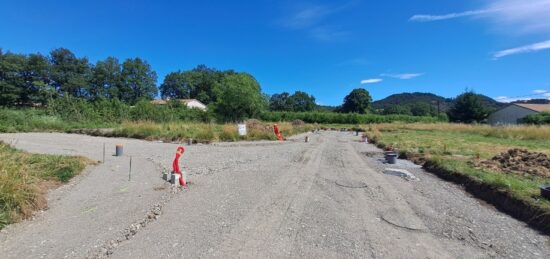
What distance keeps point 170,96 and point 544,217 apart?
98933 mm

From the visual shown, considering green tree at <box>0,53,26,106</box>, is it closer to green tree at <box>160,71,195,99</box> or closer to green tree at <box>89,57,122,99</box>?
green tree at <box>89,57,122,99</box>

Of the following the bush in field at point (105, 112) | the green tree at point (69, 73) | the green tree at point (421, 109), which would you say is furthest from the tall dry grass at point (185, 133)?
the green tree at point (421, 109)

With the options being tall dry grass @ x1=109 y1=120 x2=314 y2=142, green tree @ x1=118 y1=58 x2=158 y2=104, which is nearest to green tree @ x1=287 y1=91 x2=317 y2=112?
green tree @ x1=118 y1=58 x2=158 y2=104

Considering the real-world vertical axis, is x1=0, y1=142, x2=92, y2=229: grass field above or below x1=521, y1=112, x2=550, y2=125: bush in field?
below

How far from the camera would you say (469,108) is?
2176 inches

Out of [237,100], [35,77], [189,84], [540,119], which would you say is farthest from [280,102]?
[540,119]

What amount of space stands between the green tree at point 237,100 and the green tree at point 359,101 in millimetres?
55691

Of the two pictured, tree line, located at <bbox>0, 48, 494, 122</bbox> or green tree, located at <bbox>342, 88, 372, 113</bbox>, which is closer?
tree line, located at <bbox>0, 48, 494, 122</bbox>

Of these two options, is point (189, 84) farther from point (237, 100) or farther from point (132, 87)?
point (237, 100)

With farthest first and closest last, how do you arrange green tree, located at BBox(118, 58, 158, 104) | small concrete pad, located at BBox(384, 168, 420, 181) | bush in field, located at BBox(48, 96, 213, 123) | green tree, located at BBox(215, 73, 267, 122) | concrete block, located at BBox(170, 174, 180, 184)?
green tree, located at BBox(118, 58, 158, 104) → green tree, located at BBox(215, 73, 267, 122) → bush in field, located at BBox(48, 96, 213, 123) → small concrete pad, located at BBox(384, 168, 420, 181) → concrete block, located at BBox(170, 174, 180, 184)

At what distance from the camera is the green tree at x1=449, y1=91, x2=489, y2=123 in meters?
54.7

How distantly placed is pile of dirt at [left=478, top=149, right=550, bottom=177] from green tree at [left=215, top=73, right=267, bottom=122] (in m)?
32.4

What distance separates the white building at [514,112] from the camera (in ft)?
184

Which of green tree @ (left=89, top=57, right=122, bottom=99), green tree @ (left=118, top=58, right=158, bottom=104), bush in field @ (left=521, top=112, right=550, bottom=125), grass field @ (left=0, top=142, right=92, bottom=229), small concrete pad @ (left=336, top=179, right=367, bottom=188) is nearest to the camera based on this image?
grass field @ (left=0, top=142, right=92, bottom=229)
